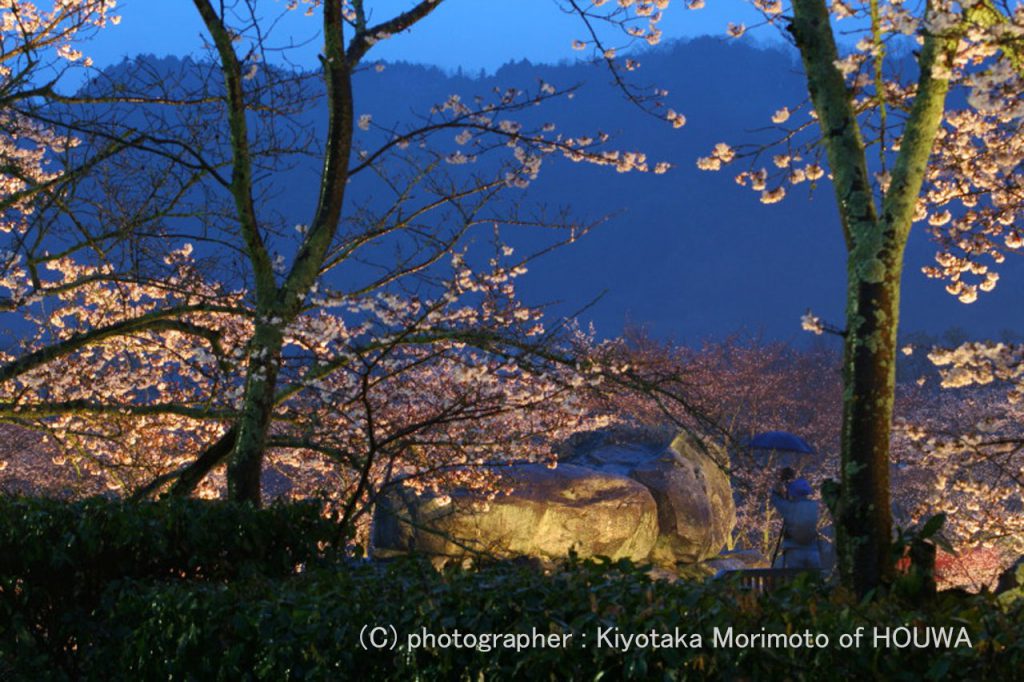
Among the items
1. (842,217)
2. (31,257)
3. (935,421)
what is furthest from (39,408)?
(935,421)

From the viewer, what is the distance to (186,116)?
8.49 m

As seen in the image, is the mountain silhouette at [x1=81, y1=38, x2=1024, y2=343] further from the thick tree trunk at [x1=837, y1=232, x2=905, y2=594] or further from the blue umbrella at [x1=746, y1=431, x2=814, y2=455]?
the thick tree trunk at [x1=837, y1=232, x2=905, y2=594]

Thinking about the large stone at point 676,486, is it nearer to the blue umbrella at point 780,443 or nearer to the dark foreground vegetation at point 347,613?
the blue umbrella at point 780,443

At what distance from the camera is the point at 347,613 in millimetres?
3467

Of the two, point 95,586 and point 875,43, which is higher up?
point 875,43

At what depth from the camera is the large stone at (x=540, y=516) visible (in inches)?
661

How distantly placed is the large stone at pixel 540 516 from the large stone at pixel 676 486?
0.76m

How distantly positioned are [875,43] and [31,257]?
805 cm

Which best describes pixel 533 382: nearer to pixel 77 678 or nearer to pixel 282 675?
pixel 77 678

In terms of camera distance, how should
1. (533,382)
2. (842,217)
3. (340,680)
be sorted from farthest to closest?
(533,382)
(842,217)
(340,680)

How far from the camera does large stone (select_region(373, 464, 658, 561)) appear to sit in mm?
16781

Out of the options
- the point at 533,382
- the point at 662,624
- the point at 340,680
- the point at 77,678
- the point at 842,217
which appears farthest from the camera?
the point at 533,382

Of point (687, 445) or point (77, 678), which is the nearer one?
point (77, 678)

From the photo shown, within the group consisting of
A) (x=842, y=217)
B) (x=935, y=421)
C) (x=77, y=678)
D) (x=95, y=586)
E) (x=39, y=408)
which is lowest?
(x=77, y=678)
